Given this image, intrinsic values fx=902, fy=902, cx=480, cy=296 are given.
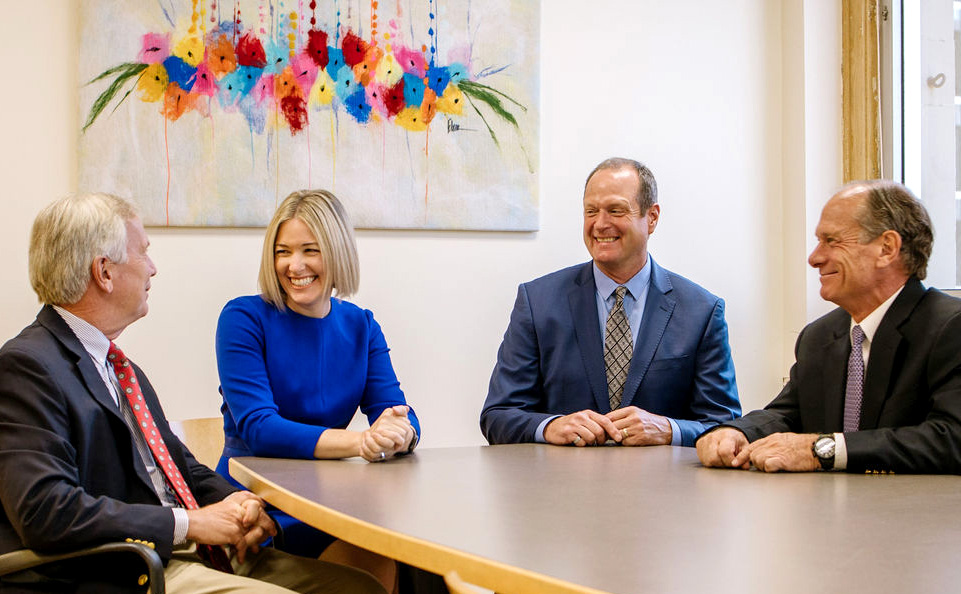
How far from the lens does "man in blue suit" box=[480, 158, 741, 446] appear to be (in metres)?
2.81

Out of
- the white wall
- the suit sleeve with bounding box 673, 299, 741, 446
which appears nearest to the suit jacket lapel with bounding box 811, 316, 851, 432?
the suit sleeve with bounding box 673, 299, 741, 446

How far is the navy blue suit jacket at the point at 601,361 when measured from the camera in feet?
9.20

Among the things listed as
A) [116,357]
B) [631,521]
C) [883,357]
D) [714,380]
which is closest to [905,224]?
[883,357]

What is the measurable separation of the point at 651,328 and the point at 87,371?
1.67 metres

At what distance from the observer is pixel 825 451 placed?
1950 mm

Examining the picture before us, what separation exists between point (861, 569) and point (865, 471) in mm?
836

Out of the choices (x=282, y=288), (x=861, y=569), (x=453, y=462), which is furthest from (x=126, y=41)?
(x=861, y=569)

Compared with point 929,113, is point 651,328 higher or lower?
lower

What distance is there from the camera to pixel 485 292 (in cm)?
367

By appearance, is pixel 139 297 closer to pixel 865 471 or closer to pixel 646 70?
pixel 865 471

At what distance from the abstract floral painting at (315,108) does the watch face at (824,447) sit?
1900mm

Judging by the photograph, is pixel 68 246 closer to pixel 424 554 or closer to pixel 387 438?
pixel 387 438

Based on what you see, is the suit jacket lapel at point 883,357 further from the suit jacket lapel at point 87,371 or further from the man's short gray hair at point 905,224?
the suit jacket lapel at point 87,371
